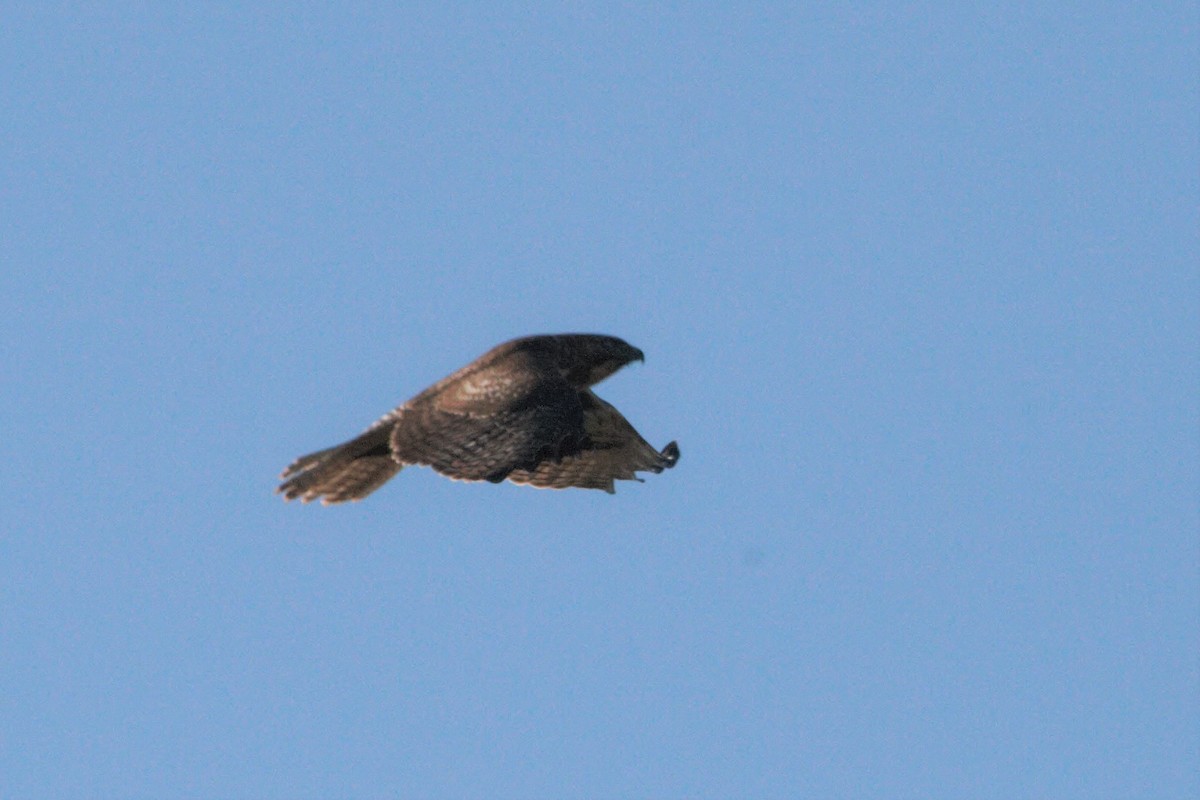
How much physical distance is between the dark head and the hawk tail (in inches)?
64.3

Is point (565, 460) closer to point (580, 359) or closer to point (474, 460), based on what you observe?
point (580, 359)

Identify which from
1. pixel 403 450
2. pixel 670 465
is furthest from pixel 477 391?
pixel 670 465

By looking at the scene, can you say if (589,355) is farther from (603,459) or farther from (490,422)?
(490,422)

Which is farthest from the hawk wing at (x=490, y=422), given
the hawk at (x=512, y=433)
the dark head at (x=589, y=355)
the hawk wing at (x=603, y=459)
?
the hawk wing at (x=603, y=459)

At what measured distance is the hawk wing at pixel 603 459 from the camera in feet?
74.7

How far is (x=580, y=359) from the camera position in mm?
22266

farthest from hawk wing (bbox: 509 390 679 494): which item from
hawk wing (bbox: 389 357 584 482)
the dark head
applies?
hawk wing (bbox: 389 357 584 482)

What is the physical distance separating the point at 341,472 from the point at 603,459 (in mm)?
2404

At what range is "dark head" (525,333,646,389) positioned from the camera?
22078 millimetres

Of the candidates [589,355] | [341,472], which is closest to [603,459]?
[589,355]

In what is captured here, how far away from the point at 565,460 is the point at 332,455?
89.7 inches

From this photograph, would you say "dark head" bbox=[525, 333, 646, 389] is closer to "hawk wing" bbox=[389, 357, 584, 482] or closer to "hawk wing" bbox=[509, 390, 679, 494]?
"hawk wing" bbox=[509, 390, 679, 494]

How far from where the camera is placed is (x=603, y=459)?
904 inches

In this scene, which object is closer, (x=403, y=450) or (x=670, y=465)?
(x=403, y=450)
